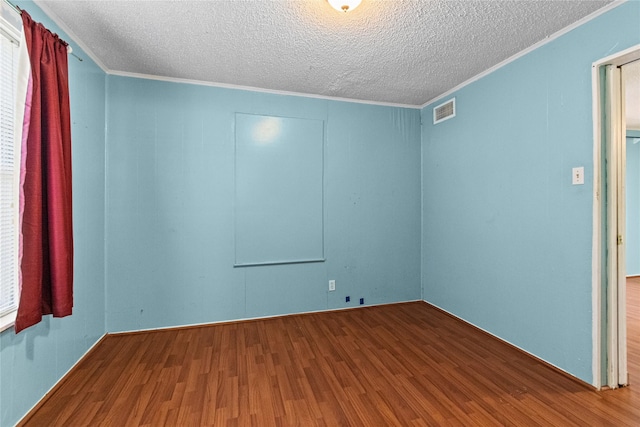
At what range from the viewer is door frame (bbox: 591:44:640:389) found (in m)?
1.90

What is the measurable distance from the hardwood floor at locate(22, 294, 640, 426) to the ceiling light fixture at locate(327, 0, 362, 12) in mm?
2369

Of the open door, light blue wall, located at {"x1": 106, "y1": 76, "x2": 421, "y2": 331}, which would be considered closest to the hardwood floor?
the open door

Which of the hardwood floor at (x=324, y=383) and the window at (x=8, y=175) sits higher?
the window at (x=8, y=175)

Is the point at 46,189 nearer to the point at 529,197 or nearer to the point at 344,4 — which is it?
the point at 344,4

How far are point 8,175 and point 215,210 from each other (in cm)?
155

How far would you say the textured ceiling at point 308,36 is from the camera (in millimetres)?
1845

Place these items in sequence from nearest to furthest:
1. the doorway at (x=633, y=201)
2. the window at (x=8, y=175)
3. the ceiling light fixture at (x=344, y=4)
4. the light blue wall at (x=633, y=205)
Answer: the window at (x=8, y=175), the ceiling light fixture at (x=344, y=4), the doorway at (x=633, y=201), the light blue wall at (x=633, y=205)

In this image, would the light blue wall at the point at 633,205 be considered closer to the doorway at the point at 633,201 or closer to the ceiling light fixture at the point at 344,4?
the doorway at the point at 633,201

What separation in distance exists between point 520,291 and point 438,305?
1118mm

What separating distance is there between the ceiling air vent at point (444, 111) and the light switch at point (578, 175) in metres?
1.40

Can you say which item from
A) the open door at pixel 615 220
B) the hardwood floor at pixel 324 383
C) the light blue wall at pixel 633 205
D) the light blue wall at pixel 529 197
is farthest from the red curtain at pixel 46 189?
the light blue wall at pixel 633 205

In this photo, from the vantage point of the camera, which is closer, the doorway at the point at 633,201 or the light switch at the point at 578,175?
the light switch at the point at 578,175

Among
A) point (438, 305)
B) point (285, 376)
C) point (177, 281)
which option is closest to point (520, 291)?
point (438, 305)

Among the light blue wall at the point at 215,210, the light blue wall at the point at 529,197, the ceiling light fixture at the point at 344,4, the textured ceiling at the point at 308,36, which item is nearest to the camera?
the ceiling light fixture at the point at 344,4
